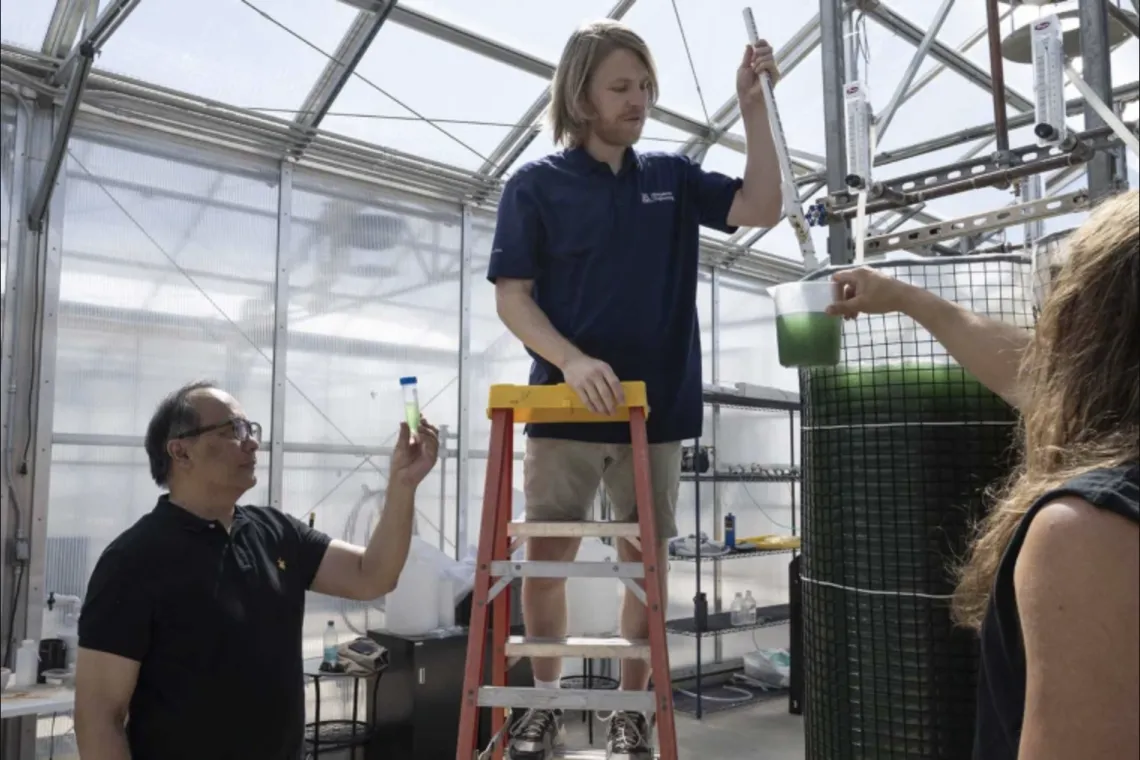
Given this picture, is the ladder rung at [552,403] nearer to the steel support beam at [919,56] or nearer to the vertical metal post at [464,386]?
the steel support beam at [919,56]

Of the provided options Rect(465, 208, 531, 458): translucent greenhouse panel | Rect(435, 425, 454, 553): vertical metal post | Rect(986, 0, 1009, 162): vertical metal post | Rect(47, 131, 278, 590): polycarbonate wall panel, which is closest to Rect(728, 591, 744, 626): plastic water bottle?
Rect(465, 208, 531, 458): translucent greenhouse panel

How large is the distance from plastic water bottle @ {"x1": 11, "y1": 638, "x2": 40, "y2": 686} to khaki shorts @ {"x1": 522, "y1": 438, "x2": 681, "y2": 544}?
98.1 inches

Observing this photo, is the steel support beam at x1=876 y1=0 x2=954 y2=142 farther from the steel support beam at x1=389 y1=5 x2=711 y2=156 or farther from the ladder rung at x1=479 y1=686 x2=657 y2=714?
the ladder rung at x1=479 y1=686 x2=657 y2=714

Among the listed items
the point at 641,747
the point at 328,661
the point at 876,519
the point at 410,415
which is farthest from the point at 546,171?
the point at 328,661

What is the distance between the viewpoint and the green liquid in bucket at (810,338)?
5.06 ft

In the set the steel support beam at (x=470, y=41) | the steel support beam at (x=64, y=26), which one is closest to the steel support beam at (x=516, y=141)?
the steel support beam at (x=470, y=41)

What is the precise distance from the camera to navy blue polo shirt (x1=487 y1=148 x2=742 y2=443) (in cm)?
179

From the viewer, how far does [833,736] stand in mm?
1715

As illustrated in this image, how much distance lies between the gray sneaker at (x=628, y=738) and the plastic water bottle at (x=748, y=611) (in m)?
3.75

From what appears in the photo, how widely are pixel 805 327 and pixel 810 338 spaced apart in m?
0.02

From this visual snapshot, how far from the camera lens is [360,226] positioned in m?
4.68

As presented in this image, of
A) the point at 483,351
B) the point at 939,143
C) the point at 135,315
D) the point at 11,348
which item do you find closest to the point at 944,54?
the point at 939,143

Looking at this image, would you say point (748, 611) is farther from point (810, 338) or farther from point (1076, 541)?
point (1076, 541)

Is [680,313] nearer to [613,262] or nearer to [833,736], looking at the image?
[613,262]
